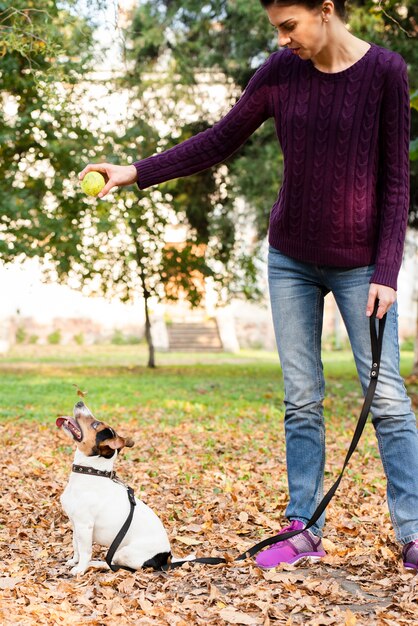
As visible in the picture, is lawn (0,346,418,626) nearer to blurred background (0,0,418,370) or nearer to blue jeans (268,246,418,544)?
blue jeans (268,246,418,544)

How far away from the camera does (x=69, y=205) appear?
13547 mm

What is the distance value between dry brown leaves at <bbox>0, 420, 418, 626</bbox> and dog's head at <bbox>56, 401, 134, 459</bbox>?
529 millimetres

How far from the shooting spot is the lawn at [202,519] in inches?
126

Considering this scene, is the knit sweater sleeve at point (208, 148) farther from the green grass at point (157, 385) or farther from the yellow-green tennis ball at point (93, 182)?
the green grass at point (157, 385)

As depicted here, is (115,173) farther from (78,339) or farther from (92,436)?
(78,339)

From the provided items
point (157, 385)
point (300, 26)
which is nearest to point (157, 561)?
point (300, 26)

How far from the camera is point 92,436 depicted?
362 cm

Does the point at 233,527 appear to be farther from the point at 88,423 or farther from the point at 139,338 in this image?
the point at 139,338

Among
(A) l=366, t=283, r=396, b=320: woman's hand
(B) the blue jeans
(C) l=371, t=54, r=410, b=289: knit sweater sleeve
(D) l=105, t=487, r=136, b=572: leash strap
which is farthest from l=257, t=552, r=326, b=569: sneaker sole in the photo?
(C) l=371, t=54, r=410, b=289: knit sweater sleeve

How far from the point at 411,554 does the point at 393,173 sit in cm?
150

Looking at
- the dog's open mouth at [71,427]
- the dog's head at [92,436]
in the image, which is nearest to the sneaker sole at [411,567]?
the dog's head at [92,436]

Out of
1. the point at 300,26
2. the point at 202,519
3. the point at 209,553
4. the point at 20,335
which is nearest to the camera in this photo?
the point at 300,26

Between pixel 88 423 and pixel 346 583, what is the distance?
125cm

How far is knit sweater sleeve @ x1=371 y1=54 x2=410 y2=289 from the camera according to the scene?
3203 millimetres
